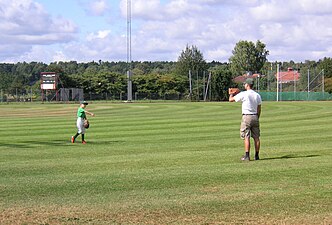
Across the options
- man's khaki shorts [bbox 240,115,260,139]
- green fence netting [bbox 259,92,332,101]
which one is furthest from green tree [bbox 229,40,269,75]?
man's khaki shorts [bbox 240,115,260,139]

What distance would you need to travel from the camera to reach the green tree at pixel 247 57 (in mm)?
141500

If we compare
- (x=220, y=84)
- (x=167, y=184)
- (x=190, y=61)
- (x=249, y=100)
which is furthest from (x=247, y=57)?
(x=167, y=184)

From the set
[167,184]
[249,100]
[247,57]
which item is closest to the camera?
[167,184]

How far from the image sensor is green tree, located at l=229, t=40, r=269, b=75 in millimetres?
141500

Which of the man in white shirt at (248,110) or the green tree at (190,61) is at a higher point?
the green tree at (190,61)

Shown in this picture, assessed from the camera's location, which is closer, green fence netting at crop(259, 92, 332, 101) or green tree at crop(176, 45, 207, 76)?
green fence netting at crop(259, 92, 332, 101)

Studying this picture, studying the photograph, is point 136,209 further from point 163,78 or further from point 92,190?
point 163,78

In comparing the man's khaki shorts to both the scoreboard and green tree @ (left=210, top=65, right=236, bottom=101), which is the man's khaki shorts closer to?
green tree @ (left=210, top=65, right=236, bottom=101)

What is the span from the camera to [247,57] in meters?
142

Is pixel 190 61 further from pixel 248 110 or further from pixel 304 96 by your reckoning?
pixel 248 110

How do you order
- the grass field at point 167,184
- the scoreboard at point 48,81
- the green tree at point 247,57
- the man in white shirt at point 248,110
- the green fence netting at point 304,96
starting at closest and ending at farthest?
1. the grass field at point 167,184
2. the man in white shirt at point 248,110
3. the green fence netting at point 304,96
4. the scoreboard at point 48,81
5. the green tree at point 247,57

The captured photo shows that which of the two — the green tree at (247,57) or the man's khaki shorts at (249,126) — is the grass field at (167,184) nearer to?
the man's khaki shorts at (249,126)

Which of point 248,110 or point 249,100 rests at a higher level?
point 249,100

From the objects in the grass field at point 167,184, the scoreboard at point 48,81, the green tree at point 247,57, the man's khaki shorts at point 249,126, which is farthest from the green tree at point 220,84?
the man's khaki shorts at point 249,126
